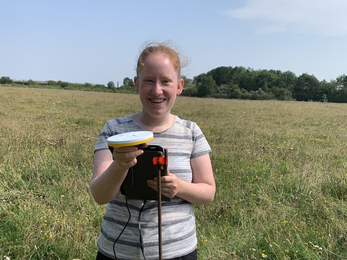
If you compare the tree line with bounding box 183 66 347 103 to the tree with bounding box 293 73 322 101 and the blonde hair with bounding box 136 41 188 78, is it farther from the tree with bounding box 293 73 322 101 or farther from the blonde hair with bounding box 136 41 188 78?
the blonde hair with bounding box 136 41 188 78

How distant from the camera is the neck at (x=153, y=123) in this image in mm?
1315

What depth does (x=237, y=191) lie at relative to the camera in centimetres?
352

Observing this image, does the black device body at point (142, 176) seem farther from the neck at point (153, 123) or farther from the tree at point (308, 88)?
the tree at point (308, 88)

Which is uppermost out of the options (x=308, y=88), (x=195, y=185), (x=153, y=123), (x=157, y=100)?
(x=308, y=88)

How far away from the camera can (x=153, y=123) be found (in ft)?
4.34

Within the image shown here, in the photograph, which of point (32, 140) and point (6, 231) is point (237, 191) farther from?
point (32, 140)

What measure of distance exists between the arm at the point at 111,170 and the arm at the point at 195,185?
5.4 inches

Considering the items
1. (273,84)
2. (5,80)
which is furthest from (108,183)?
(5,80)

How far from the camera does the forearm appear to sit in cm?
98

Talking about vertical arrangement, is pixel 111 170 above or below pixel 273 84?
below

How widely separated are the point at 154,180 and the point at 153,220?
0.26 meters

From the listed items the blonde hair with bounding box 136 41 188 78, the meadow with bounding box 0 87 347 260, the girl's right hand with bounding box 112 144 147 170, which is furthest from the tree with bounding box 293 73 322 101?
the girl's right hand with bounding box 112 144 147 170

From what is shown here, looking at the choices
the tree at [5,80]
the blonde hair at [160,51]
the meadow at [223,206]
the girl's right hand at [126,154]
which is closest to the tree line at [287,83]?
the tree at [5,80]

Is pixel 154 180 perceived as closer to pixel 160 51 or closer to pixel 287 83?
pixel 160 51
